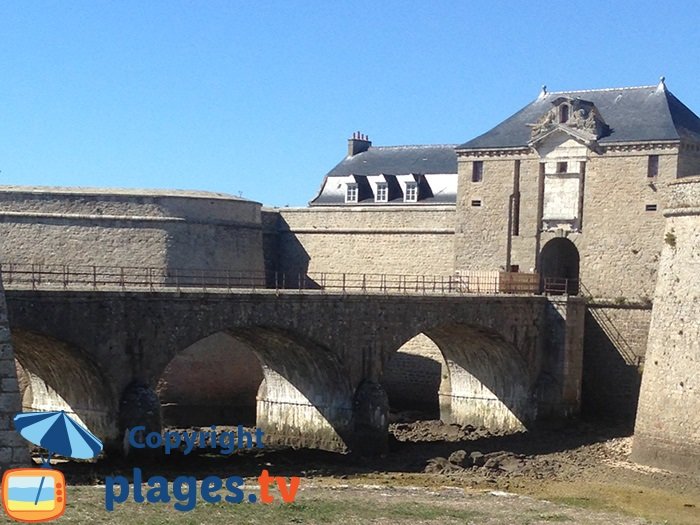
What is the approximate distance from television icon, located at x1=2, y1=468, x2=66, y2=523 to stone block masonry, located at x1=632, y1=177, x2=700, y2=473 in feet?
65.2

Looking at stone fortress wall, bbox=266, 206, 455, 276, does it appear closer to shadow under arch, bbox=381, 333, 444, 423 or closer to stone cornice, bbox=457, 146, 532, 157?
stone cornice, bbox=457, 146, 532, 157

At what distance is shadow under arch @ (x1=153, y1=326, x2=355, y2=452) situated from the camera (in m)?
31.4

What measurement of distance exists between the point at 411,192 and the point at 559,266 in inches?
329

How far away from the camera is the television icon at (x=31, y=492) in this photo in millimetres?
13180

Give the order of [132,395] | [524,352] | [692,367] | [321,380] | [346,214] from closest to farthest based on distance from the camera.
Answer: [132,395]
[692,367]
[321,380]
[524,352]
[346,214]

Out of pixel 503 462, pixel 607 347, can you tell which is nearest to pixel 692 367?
pixel 503 462

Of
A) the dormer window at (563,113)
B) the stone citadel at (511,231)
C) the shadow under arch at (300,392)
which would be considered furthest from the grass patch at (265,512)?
the dormer window at (563,113)

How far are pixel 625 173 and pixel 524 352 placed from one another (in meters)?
7.02

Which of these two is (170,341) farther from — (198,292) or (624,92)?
(624,92)

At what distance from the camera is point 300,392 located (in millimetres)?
33219

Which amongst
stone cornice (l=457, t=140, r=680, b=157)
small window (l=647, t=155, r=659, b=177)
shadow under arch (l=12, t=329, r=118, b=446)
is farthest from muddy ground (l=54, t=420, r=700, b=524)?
stone cornice (l=457, t=140, r=680, b=157)

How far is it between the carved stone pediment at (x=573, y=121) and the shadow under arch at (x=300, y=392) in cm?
1287

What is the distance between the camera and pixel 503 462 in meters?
30.6

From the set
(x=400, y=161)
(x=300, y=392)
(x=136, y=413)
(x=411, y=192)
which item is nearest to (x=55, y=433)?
(x=136, y=413)
